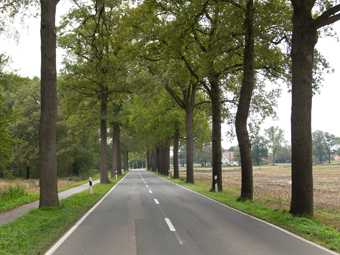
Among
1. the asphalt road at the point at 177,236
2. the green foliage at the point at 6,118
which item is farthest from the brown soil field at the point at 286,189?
the green foliage at the point at 6,118

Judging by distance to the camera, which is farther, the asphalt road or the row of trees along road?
the row of trees along road

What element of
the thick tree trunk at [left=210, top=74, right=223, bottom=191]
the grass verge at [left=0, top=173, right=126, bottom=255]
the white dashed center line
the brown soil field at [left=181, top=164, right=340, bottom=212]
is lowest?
the brown soil field at [left=181, top=164, right=340, bottom=212]

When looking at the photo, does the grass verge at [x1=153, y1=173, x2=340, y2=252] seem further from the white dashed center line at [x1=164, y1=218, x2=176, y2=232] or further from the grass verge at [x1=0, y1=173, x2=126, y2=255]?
the grass verge at [x1=0, y1=173, x2=126, y2=255]

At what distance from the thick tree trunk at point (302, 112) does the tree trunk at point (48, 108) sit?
27.9ft

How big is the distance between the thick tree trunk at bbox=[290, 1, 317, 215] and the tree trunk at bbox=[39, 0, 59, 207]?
8510mm

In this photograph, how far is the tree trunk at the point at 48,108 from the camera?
426 inches

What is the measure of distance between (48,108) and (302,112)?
8882 mm

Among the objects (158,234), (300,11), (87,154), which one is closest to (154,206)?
(158,234)

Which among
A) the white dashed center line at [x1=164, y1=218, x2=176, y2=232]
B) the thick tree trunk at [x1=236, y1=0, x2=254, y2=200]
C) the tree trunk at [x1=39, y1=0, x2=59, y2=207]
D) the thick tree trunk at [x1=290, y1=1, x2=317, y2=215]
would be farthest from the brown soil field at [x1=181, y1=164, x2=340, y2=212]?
the tree trunk at [x1=39, y1=0, x2=59, y2=207]

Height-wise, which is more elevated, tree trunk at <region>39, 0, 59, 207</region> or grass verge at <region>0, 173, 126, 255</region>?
tree trunk at <region>39, 0, 59, 207</region>

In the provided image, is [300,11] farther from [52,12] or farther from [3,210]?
[3,210]

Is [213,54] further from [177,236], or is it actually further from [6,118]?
[6,118]

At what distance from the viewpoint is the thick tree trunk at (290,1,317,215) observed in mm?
9336

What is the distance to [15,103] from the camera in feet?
125
